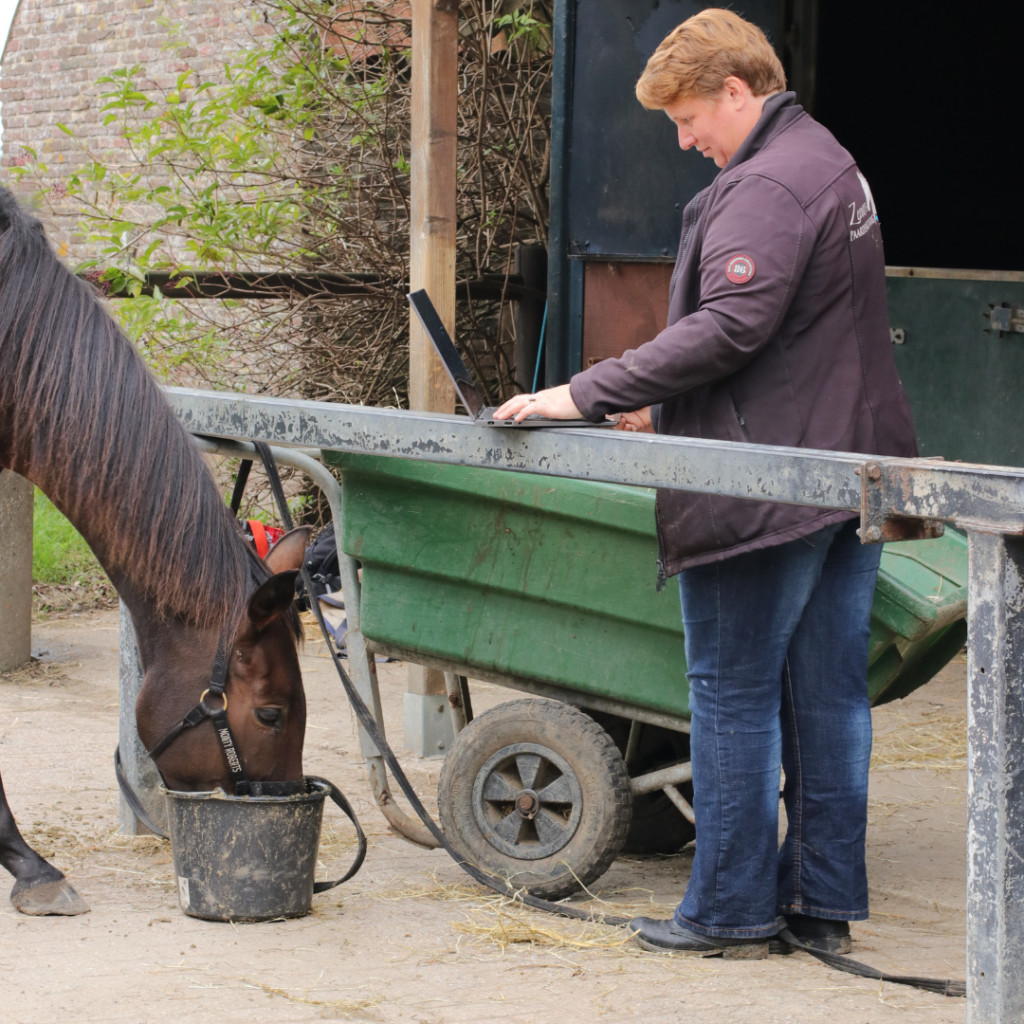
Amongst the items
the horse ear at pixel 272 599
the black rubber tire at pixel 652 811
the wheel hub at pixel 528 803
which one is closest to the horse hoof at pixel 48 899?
the horse ear at pixel 272 599

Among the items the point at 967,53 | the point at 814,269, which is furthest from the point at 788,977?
the point at 967,53

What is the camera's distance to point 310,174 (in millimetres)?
6355

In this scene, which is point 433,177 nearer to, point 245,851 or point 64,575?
point 245,851

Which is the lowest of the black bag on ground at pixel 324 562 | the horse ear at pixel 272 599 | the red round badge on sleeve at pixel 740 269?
the black bag on ground at pixel 324 562

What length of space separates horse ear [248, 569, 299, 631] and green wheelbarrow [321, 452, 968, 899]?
1.67 ft

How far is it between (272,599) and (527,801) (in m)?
0.83

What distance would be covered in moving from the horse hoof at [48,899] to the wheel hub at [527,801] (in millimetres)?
900

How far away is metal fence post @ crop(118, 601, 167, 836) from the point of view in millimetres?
3475

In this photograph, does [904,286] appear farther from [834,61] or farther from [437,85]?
[437,85]

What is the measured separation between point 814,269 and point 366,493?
120cm

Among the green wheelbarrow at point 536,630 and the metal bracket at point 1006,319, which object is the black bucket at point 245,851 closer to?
the green wheelbarrow at point 536,630

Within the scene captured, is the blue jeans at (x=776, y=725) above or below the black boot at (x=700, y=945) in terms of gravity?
above

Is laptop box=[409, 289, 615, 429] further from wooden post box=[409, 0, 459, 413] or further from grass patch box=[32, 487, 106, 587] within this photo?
grass patch box=[32, 487, 106, 587]

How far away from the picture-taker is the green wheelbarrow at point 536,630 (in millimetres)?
2969
